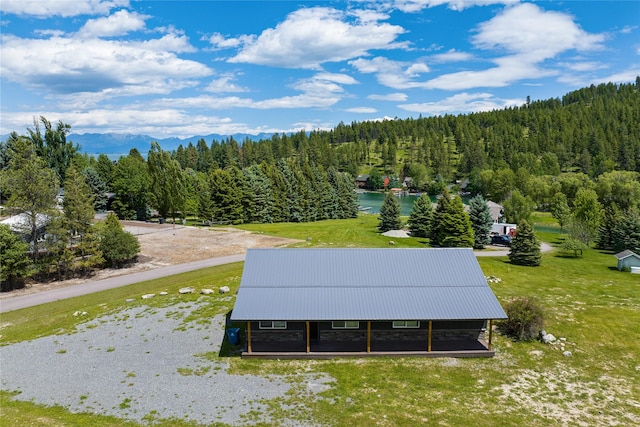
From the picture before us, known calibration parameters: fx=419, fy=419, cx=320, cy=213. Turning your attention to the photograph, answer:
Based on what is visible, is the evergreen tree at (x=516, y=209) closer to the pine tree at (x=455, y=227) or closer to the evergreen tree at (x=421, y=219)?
the evergreen tree at (x=421, y=219)

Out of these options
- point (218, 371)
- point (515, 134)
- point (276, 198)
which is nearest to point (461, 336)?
point (218, 371)

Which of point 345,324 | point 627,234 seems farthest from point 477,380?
point 627,234

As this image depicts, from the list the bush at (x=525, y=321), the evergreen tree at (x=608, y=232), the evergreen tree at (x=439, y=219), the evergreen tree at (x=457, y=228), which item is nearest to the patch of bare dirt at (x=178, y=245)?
the evergreen tree at (x=439, y=219)

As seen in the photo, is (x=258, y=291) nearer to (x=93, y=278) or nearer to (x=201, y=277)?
(x=201, y=277)

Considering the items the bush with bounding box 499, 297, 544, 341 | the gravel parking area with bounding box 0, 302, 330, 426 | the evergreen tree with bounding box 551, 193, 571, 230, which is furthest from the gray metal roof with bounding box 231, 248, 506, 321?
the evergreen tree with bounding box 551, 193, 571, 230

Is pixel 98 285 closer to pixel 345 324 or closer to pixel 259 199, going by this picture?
pixel 345 324

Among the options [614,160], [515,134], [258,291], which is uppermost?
[515,134]
